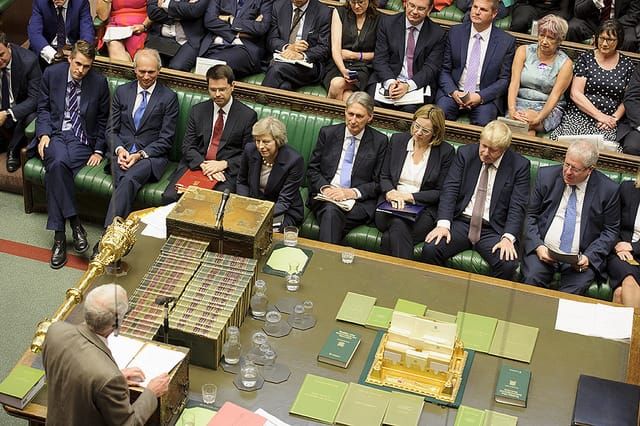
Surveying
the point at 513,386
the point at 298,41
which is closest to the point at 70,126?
the point at 298,41

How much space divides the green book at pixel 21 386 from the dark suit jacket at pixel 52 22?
3.82 metres

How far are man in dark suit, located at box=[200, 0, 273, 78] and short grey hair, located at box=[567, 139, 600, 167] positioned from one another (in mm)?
2663

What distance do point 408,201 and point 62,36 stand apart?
305 centimetres

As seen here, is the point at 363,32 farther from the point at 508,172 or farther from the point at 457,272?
the point at 457,272

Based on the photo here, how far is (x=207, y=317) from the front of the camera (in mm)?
4645

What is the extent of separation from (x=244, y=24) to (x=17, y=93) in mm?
1676

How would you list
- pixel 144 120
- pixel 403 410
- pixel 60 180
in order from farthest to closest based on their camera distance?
pixel 144 120
pixel 60 180
pixel 403 410

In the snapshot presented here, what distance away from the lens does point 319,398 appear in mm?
4453

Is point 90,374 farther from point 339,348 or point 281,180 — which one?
point 281,180

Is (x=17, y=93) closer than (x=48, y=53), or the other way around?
(x=17, y=93)

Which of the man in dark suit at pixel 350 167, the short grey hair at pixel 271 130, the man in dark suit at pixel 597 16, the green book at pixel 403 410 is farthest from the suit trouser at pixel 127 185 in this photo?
the man in dark suit at pixel 597 16

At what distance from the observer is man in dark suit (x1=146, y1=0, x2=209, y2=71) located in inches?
304

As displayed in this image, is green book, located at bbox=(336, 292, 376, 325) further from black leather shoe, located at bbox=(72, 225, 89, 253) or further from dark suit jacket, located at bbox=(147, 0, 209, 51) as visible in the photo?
dark suit jacket, located at bbox=(147, 0, 209, 51)

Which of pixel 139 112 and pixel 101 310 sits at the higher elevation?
pixel 101 310
